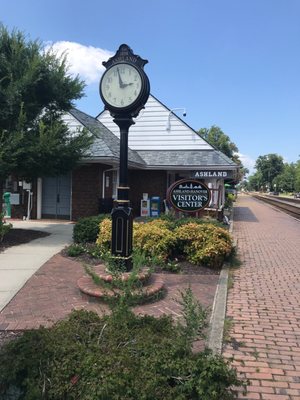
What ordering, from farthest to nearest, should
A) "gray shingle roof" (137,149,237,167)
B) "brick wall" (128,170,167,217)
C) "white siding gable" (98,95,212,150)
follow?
"white siding gable" (98,95,212,150), "brick wall" (128,170,167,217), "gray shingle roof" (137,149,237,167)

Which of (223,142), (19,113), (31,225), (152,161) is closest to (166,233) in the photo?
(19,113)

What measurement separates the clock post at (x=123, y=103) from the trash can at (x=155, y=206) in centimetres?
1222

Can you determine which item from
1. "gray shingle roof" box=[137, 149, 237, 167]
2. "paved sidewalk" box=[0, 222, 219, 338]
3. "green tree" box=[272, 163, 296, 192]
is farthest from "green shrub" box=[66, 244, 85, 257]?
"green tree" box=[272, 163, 296, 192]

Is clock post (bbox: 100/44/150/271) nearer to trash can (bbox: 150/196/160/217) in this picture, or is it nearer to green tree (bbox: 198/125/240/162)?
trash can (bbox: 150/196/160/217)

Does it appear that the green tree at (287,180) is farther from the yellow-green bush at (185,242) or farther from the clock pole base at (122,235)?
the clock pole base at (122,235)

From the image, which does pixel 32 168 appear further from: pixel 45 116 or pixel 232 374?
pixel 232 374

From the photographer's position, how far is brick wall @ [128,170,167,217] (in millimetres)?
20125

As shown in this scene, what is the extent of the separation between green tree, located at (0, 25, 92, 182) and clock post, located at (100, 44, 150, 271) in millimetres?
3574

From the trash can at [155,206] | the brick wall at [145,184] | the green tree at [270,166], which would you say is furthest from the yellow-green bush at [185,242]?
the green tree at [270,166]

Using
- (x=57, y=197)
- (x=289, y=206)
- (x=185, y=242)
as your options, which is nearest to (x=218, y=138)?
(x=289, y=206)

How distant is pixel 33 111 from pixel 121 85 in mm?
5053

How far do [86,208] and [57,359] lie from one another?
497 inches

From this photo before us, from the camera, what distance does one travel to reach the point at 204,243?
8.02m

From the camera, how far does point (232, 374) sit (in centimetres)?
288
